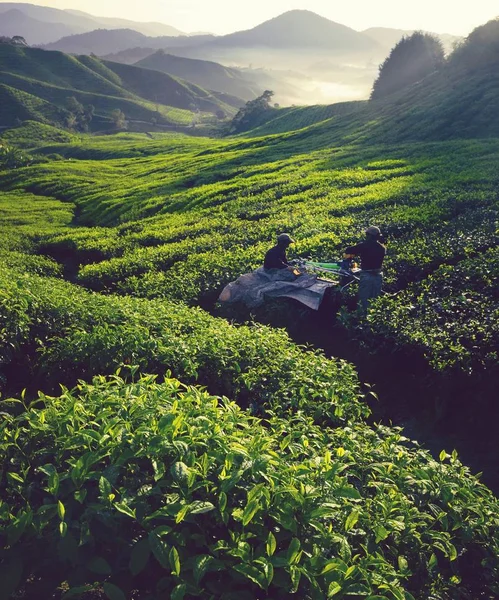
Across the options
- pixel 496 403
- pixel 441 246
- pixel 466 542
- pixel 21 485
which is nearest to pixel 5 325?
pixel 21 485

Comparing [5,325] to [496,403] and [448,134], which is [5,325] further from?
[448,134]

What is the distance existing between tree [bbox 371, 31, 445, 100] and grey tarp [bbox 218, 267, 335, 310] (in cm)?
8907

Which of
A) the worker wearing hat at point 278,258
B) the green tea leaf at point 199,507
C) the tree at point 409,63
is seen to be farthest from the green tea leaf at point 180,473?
the tree at point 409,63

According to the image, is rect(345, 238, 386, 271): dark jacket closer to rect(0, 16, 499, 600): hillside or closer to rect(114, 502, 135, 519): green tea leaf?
rect(0, 16, 499, 600): hillside

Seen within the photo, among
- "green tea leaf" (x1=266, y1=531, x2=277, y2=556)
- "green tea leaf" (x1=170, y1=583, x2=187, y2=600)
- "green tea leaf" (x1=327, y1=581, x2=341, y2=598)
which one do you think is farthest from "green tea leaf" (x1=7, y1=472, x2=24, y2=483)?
"green tea leaf" (x1=327, y1=581, x2=341, y2=598)

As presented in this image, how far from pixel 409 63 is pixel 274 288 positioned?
9820 centimetres

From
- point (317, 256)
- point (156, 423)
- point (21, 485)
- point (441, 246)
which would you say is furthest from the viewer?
point (317, 256)

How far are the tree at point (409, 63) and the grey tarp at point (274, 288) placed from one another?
89.1m

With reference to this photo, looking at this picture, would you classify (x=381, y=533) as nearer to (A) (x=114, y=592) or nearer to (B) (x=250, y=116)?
(A) (x=114, y=592)

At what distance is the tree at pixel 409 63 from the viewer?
301 ft

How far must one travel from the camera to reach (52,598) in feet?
12.6

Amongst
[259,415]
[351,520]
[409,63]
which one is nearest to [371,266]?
[259,415]

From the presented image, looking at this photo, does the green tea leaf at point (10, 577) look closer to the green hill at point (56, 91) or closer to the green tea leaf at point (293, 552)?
the green tea leaf at point (293, 552)

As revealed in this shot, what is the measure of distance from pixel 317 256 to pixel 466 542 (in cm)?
1213
